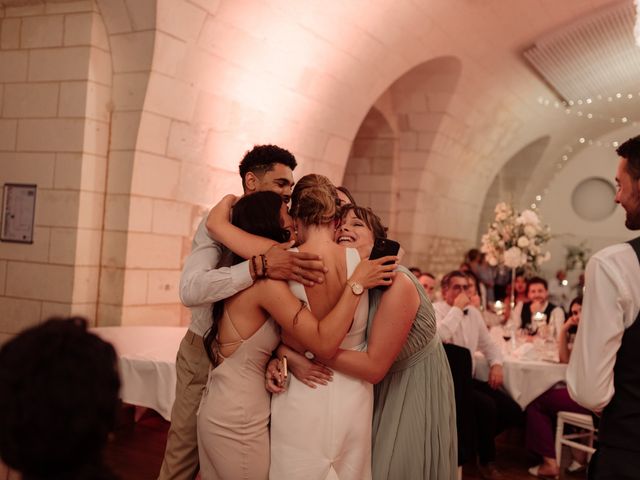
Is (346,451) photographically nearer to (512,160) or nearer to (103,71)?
(103,71)

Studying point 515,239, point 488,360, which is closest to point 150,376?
point 488,360

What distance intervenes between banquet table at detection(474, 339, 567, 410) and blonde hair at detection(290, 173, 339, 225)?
2917 millimetres

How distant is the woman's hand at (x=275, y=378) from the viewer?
6.97ft

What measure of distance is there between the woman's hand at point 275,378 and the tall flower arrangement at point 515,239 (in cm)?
434

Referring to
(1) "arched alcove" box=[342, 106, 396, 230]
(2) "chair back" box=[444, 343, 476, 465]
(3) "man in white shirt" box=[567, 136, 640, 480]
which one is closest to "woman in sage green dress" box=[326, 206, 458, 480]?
(3) "man in white shirt" box=[567, 136, 640, 480]

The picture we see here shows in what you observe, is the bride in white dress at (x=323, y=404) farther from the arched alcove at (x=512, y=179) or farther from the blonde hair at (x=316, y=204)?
the arched alcove at (x=512, y=179)

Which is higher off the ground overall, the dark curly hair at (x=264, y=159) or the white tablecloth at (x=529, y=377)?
the dark curly hair at (x=264, y=159)

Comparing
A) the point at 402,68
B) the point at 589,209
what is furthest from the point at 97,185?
the point at 589,209

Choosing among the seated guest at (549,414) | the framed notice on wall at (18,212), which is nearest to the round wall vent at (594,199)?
the seated guest at (549,414)

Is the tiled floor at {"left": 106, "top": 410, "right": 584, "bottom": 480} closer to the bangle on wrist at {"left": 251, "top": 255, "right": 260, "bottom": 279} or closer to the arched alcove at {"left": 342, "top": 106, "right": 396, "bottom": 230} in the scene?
the bangle on wrist at {"left": 251, "top": 255, "right": 260, "bottom": 279}

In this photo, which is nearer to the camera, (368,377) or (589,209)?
(368,377)

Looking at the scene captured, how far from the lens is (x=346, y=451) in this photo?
215 centimetres

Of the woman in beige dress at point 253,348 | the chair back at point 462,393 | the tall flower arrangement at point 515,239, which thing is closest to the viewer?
the woman in beige dress at point 253,348

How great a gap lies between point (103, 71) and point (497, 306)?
351 centimetres
